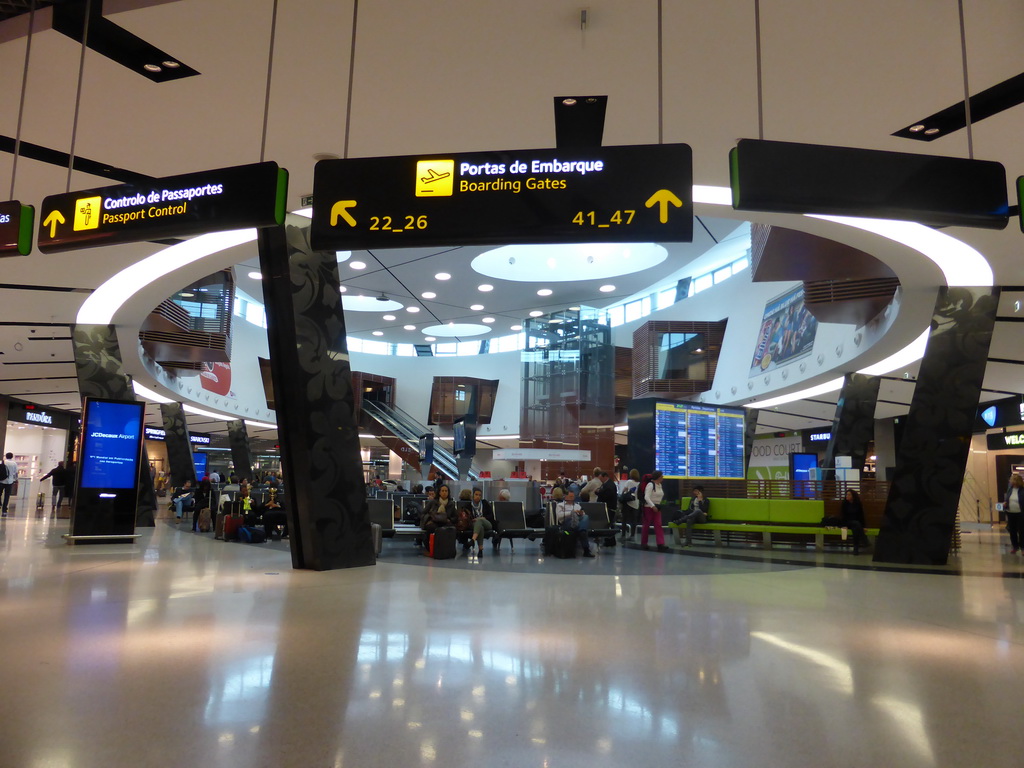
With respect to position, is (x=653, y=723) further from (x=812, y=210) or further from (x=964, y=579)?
(x=964, y=579)

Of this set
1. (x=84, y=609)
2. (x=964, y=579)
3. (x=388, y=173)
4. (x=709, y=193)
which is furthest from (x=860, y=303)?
(x=84, y=609)

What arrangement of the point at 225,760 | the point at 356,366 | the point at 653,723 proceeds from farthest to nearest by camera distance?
the point at 356,366
the point at 653,723
the point at 225,760

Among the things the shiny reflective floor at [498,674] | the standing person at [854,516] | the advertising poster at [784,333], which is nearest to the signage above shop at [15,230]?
the shiny reflective floor at [498,674]

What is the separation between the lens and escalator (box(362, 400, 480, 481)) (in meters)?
31.4

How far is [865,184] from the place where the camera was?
13.9ft

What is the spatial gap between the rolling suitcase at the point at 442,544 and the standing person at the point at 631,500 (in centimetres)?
411

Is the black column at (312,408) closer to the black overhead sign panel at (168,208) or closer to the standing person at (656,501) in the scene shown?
the black overhead sign panel at (168,208)

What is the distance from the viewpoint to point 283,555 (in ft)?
35.6

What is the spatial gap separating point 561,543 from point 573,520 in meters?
0.60

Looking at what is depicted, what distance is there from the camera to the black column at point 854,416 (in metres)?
17.2

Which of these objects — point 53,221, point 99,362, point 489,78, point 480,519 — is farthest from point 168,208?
point 99,362

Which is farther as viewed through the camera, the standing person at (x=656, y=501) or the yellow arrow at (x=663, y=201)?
the standing person at (x=656, y=501)

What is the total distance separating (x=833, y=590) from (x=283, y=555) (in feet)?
25.0

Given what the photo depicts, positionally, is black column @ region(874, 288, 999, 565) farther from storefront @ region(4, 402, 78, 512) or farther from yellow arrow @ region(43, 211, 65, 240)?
storefront @ region(4, 402, 78, 512)
